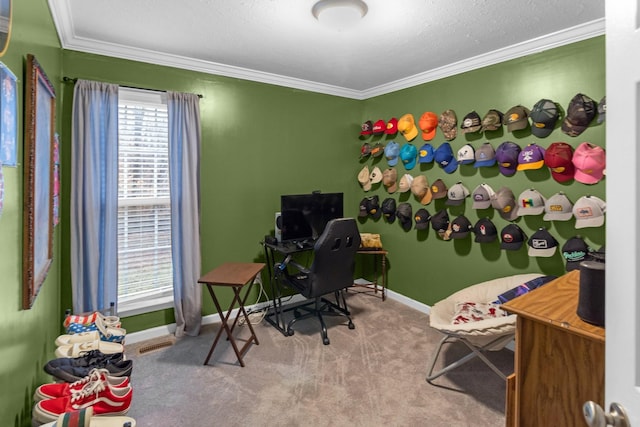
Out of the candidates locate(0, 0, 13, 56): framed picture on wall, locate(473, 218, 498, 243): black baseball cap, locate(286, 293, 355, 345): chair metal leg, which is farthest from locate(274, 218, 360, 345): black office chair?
locate(0, 0, 13, 56): framed picture on wall

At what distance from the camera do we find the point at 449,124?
329cm

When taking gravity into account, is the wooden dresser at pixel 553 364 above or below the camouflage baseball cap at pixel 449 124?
below

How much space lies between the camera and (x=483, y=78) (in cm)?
306

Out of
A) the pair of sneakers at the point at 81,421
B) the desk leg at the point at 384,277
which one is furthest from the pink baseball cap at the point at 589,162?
the pair of sneakers at the point at 81,421

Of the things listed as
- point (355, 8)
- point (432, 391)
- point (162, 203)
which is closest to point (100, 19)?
point (162, 203)

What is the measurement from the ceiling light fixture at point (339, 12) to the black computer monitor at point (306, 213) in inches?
64.3

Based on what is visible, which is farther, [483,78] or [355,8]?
[483,78]

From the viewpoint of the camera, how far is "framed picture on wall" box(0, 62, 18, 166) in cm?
106

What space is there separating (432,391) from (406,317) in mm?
1235

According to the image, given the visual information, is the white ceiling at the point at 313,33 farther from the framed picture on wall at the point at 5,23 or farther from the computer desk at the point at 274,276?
the computer desk at the point at 274,276

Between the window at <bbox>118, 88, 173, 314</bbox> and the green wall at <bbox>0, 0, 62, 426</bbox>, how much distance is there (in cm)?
114

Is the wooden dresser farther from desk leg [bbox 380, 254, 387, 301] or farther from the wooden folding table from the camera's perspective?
desk leg [bbox 380, 254, 387, 301]

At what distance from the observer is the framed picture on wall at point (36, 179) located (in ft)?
4.56

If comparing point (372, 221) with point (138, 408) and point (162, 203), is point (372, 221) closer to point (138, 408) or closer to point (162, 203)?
point (162, 203)
